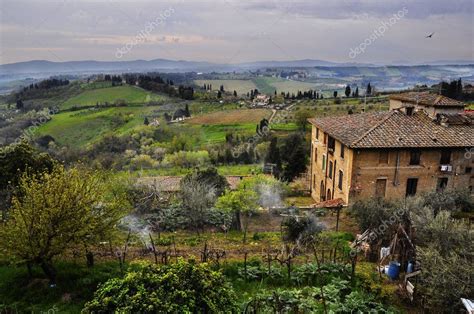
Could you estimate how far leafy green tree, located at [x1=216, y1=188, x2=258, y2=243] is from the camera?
77.5 ft

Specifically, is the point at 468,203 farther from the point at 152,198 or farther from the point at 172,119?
the point at 172,119

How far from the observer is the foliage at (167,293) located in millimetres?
8438

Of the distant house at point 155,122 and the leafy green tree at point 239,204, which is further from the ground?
the leafy green tree at point 239,204

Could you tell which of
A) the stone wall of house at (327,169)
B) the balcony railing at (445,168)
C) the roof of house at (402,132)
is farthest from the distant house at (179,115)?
the balcony railing at (445,168)

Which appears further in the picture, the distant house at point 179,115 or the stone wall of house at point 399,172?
the distant house at point 179,115

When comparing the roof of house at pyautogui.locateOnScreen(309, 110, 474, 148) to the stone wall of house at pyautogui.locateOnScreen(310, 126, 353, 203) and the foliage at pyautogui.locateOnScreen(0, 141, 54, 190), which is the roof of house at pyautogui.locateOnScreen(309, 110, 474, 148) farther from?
the foliage at pyautogui.locateOnScreen(0, 141, 54, 190)

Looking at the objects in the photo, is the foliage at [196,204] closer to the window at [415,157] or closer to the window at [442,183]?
the window at [415,157]

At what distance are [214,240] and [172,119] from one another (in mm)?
78402

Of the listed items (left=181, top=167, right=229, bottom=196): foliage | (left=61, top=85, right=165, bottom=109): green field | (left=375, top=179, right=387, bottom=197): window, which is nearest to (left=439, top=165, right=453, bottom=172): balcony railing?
(left=375, top=179, right=387, bottom=197): window

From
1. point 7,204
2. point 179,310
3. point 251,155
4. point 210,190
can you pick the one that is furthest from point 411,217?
point 251,155

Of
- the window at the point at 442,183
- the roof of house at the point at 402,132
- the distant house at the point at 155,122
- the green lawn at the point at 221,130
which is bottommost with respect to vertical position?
the green lawn at the point at 221,130

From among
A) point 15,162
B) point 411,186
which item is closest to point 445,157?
point 411,186

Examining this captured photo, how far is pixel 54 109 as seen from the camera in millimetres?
101500

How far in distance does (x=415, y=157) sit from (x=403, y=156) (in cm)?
91
